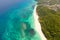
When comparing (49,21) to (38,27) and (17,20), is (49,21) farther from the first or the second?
(17,20)

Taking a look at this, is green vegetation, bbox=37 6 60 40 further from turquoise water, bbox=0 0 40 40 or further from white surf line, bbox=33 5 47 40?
turquoise water, bbox=0 0 40 40

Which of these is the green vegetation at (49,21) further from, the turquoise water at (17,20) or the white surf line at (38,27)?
the turquoise water at (17,20)

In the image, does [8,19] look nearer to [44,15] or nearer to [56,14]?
[44,15]

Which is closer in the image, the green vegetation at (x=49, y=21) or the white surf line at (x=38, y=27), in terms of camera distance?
the green vegetation at (x=49, y=21)

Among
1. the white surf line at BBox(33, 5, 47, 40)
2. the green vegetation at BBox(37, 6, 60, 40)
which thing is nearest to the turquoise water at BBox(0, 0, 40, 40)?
the white surf line at BBox(33, 5, 47, 40)

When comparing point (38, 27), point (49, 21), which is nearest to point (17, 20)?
point (38, 27)

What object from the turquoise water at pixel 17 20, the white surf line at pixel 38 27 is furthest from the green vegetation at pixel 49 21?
the turquoise water at pixel 17 20
